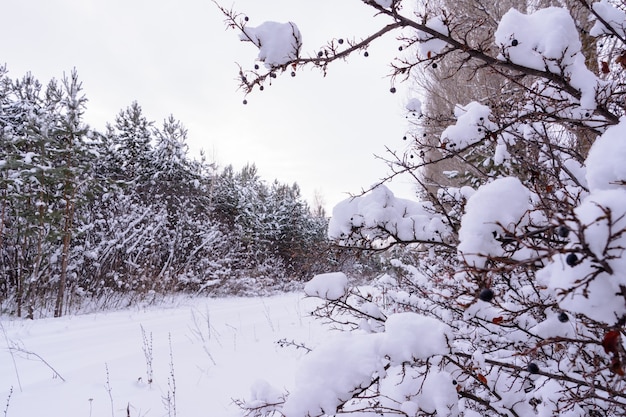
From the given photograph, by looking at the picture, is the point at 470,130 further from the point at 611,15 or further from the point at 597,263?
the point at 597,263

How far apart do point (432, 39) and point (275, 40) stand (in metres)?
0.60

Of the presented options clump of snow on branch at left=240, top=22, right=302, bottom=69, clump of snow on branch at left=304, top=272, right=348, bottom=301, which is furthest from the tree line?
clump of snow on branch at left=240, top=22, right=302, bottom=69

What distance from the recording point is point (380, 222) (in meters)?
1.48

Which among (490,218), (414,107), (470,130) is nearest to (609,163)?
(490,218)

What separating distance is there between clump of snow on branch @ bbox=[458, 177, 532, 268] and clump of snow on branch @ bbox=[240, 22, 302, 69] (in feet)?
2.91

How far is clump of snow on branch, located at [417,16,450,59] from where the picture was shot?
131 cm

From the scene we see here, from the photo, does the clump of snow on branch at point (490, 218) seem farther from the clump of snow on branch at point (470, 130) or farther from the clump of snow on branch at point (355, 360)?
the clump of snow on branch at point (470, 130)

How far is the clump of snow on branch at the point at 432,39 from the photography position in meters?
1.31

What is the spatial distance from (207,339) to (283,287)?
399 inches

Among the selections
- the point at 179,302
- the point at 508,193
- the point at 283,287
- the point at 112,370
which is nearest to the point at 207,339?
the point at 112,370

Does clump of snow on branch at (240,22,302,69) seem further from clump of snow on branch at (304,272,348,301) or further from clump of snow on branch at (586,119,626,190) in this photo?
clump of snow on branch at (586,119,626,190)

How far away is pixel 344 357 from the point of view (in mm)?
1119

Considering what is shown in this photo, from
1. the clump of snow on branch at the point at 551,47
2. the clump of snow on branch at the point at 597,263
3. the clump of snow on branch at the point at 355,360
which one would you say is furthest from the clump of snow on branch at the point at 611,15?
the clump of snow on branch at the point at 355,360

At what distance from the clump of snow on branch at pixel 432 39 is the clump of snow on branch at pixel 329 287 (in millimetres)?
979
